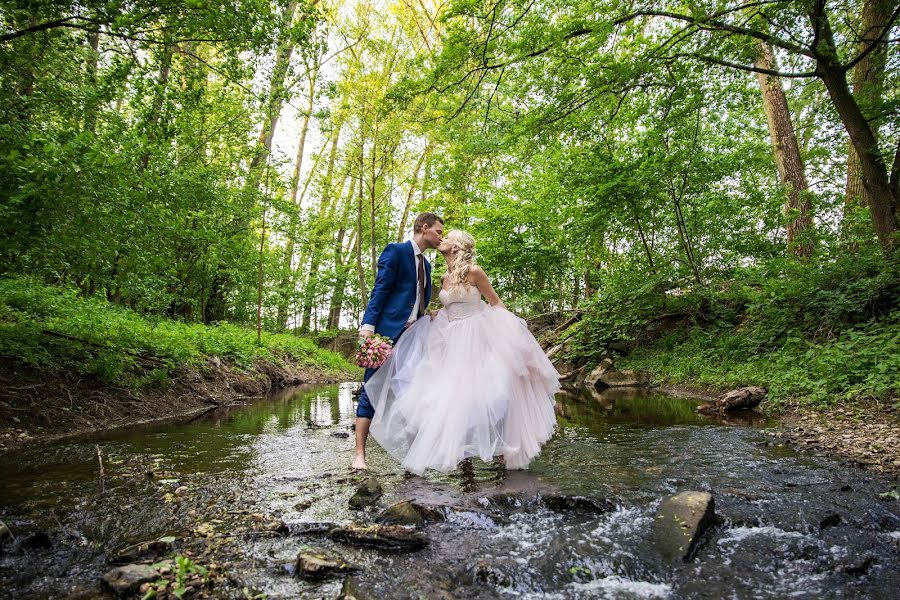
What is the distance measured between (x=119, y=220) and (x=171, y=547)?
4437 millimetres

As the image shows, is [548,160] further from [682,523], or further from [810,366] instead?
[682,523]

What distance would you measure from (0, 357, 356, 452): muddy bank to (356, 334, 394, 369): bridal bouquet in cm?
368

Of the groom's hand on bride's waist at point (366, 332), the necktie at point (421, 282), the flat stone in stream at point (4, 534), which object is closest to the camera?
the flat stone in stream at point (4, 534)

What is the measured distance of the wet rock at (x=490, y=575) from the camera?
2.12 meters

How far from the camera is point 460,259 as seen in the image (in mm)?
4371

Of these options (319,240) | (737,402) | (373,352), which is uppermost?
(319,240)

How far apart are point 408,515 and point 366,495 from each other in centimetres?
54

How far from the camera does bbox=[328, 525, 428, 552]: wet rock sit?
8.26 ft

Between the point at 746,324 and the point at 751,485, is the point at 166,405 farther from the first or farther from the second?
the point at 746,324

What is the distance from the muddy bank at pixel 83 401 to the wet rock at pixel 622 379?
885 centimetres

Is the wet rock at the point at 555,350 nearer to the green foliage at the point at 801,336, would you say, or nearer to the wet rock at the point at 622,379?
the wet rock at the point at 622,379

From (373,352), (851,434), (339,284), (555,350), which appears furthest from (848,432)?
(339,284)

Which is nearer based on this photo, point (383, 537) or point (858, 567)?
point (858, 567)

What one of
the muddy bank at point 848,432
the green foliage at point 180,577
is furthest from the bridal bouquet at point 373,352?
the muddy bank at point 848,432
